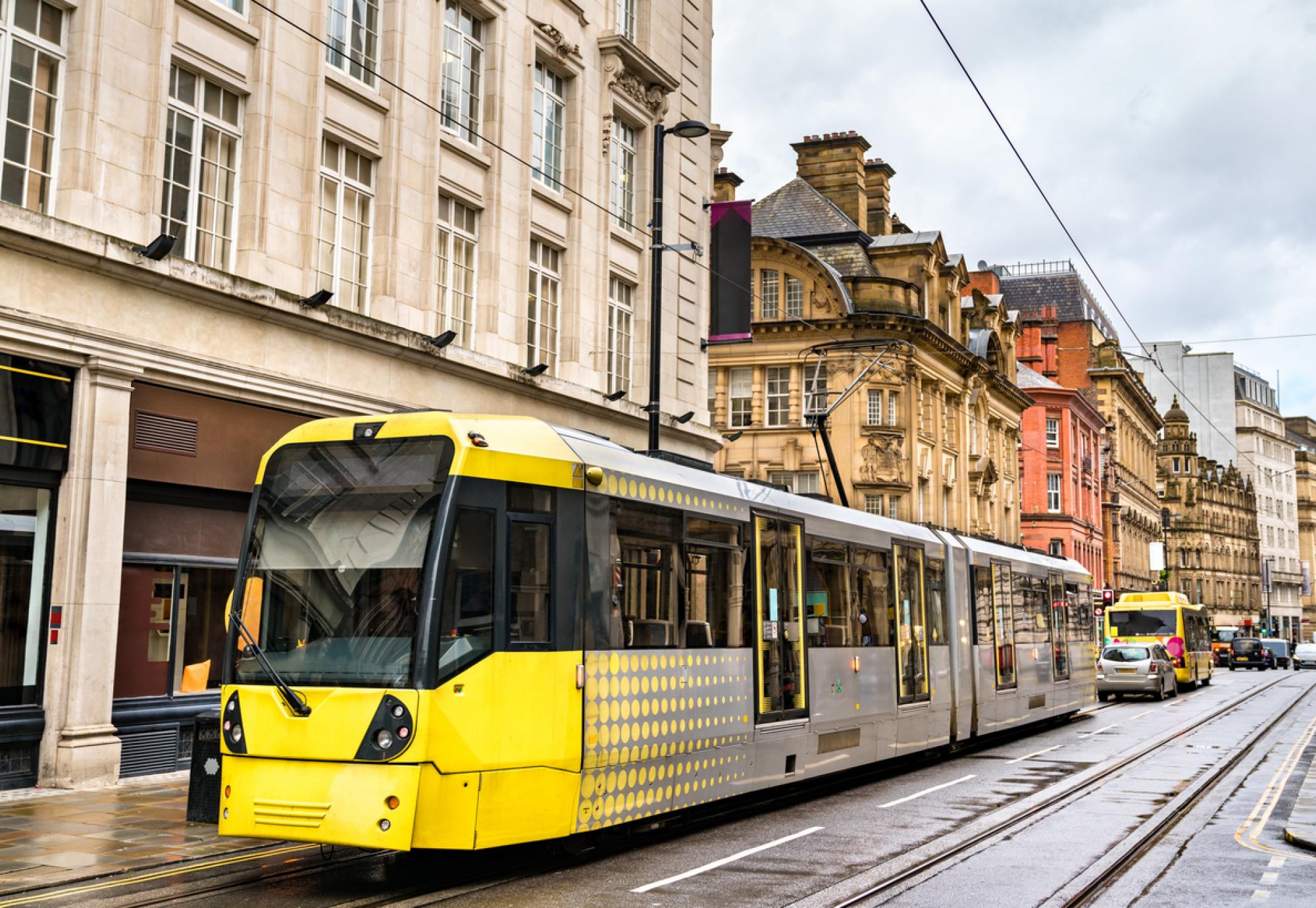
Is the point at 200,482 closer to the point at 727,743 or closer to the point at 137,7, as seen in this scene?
the point at 137,7

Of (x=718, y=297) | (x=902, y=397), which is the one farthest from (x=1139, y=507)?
(x=718, y=297)

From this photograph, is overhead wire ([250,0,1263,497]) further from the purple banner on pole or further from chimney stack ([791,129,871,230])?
chimney stack ([791,129,871,230])

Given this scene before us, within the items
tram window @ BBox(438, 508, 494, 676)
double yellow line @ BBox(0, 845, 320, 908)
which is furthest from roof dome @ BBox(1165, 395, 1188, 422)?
tram window @ BBox(438, 508, 494, 676)

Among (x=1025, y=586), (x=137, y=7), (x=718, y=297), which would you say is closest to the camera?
(x=137, y=7)

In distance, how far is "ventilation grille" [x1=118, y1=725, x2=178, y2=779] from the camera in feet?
49.5

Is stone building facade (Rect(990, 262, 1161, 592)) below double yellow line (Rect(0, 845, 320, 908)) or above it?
above

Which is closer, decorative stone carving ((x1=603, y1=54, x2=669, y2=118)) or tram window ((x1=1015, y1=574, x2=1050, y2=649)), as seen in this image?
tram window ((x1=1015, y1=574, x2=1050, y2=649))

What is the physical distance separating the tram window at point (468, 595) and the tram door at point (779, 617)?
4182 millimetres

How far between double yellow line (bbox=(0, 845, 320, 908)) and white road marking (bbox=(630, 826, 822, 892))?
312 centimetres

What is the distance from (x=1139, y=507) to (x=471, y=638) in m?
98.8

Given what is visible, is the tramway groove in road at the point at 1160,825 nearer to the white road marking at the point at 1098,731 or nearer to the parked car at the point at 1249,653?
the white road marking at the point at 1098,731

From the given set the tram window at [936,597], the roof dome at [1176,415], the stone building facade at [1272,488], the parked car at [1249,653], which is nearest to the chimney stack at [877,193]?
the parked car at [1249,653]

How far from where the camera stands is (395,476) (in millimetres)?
9656

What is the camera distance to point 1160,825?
12.5 m
